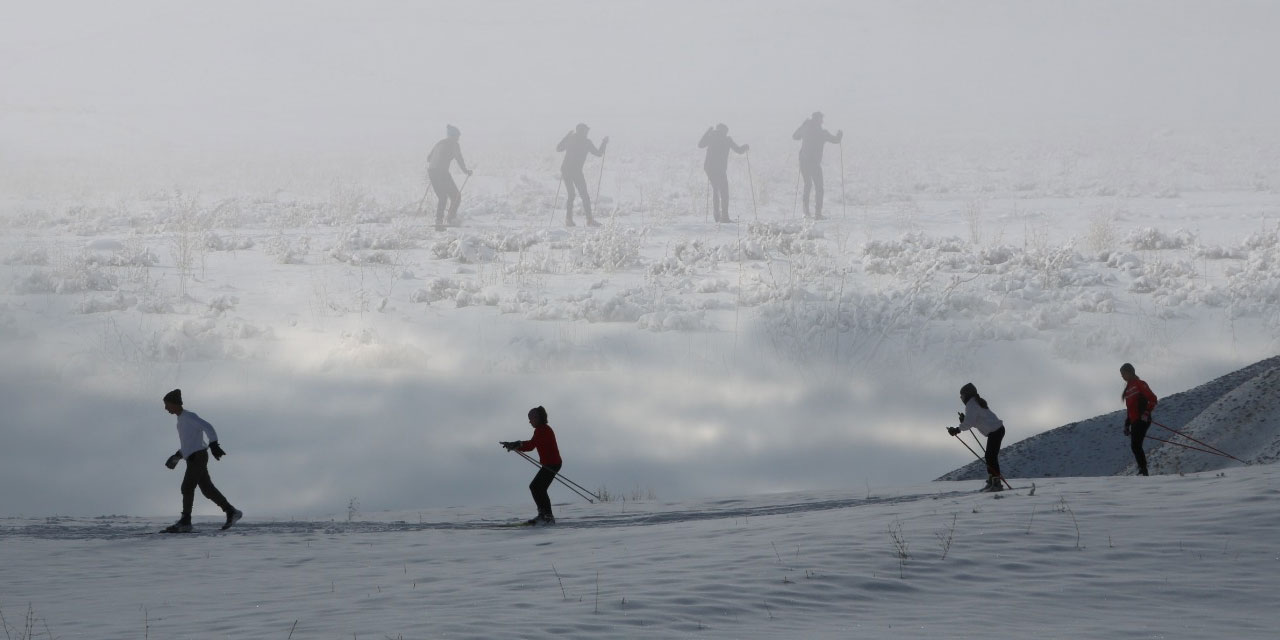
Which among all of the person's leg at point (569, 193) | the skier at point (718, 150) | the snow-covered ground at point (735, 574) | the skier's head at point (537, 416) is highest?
the skier at point (718, 150)

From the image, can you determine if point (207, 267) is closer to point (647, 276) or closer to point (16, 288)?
point (16, 288)

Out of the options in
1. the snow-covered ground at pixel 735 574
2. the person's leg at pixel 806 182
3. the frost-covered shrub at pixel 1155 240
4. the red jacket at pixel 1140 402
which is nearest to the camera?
the snow-covered ground at pixel 735 574

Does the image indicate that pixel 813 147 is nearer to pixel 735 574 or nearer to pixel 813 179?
pixel 813 179

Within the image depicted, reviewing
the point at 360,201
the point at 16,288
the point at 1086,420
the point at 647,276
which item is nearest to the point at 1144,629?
the point at 1086,420

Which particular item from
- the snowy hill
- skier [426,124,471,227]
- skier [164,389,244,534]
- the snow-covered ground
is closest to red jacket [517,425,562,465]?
the snow-covered ground

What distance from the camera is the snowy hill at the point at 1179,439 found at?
53.1ft

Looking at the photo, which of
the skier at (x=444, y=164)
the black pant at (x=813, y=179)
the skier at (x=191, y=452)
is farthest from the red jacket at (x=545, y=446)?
the black pant at (x=813, y=179)

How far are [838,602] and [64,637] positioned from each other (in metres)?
4.27

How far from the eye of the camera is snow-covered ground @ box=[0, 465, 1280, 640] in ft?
22.7

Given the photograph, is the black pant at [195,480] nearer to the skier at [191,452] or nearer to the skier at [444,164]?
the skier at [191,452]

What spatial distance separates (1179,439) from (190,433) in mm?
12551

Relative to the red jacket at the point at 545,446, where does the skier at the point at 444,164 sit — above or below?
above

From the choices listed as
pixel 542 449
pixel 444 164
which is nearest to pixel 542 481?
pixel 542 449

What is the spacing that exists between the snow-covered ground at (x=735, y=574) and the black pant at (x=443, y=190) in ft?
58.4
